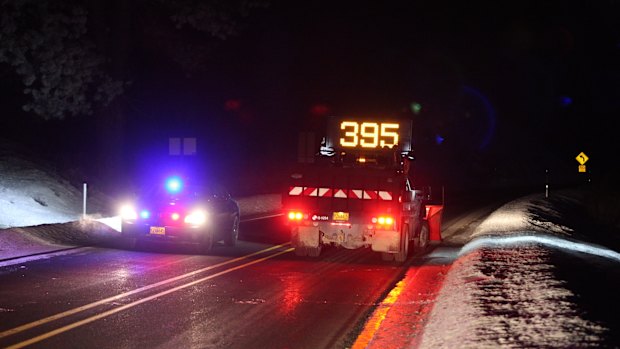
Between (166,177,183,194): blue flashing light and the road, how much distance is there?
1.52 m

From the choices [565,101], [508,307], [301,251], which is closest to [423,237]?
[301,251]

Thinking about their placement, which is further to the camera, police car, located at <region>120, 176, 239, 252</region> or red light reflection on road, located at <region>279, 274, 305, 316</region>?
police car, located at <region>120, 176, 239, 252</region>

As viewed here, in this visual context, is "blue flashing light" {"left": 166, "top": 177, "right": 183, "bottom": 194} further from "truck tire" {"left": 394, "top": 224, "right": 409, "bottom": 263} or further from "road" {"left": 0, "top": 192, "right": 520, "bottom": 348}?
"truck tire" {"left": 394, "top": 224, "right": 409, "bottom": 263}

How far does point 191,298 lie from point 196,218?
6058 mm

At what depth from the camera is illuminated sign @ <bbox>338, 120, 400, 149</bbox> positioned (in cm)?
1806

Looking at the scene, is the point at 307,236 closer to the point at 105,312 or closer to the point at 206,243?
the point at 206,243

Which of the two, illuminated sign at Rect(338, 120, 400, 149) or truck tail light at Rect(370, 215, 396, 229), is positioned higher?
illuminated sign at Rect(338, 120, 400, 149)

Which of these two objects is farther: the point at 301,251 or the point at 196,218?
the point at 196,218

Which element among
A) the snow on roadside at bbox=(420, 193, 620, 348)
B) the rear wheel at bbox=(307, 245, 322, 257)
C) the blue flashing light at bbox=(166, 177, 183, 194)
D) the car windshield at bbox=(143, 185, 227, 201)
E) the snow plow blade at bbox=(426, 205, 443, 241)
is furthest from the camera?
the snow plow blade at bbox=(426, 205, 443, 241)

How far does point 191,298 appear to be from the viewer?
10750 mm

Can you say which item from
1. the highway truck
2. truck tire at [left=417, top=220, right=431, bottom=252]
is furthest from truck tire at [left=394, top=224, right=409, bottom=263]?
truck tire at [left=417, top=220, right=431, bottom=252]

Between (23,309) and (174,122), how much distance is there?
38.8 meters

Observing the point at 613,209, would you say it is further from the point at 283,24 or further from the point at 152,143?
the point at 152,143

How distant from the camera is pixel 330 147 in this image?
18.2m
